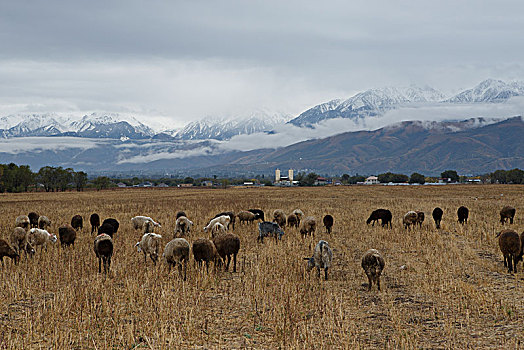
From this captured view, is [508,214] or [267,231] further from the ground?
[508,214]

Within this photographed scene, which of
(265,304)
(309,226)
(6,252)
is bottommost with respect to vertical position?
(265,304)

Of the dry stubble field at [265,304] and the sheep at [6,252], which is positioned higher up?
the sheep at [6,252]

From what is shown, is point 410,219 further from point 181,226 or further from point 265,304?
point 265,304

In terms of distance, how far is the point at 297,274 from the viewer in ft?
43.9

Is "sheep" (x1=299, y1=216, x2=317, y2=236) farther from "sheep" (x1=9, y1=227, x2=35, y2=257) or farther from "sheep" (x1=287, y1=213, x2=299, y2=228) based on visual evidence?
"sheep" (x1=9, y1=227, x2=35, y2=257)

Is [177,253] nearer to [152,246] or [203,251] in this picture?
[203,251]

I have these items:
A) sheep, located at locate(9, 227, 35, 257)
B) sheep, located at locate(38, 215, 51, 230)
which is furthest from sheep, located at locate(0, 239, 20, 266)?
sheep, located at locate(38, 215, 51, 230)

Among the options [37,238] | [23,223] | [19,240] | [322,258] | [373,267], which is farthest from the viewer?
[23,223]

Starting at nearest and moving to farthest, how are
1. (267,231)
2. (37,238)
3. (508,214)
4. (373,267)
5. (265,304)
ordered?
(265,304) < (373,267) < (37,238) < (267,231) < (508,214)

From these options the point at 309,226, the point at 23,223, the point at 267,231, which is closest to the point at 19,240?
the point at 23,223

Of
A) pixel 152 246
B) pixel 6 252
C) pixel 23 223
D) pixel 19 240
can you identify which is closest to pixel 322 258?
pixel 152 246

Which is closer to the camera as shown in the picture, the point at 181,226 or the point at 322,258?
the point at 322,258

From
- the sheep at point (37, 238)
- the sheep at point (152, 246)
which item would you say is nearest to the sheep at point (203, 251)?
the sheep at point (152, 246)

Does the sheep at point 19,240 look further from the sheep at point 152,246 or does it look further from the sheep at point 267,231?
the sheep at point 267,231
